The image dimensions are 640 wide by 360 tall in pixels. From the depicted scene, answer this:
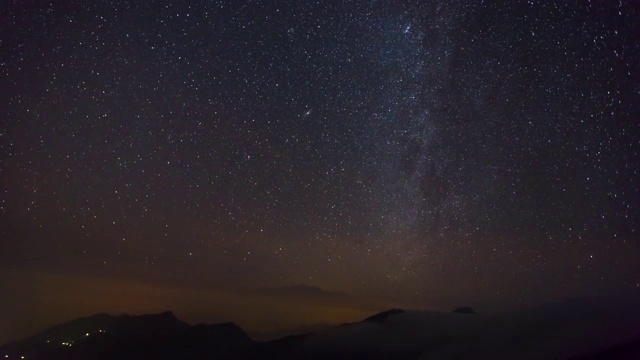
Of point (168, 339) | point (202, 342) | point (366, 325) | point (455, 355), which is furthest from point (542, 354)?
point (202, 342)

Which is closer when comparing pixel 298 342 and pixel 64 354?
pixel 64 354

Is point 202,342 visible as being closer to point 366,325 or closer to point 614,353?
point 366,325

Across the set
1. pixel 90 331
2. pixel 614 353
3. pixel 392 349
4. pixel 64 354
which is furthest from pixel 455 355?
pixel 90 331

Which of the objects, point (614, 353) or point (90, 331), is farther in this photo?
point (90, 331)

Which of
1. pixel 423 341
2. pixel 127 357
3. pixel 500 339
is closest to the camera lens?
pixel 500 339

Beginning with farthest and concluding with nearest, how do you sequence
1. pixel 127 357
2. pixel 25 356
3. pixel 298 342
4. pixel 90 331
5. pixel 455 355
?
pixel 298 342, pixel 90 331, pixel 127 357, pixel 25 356, pixel 455 355

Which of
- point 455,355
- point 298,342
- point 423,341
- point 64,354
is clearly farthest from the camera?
point 298,342

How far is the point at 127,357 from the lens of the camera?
1800 inches

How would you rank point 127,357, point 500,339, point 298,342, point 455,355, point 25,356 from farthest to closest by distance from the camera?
point 298,342, point 127,357, point 25,356, point 455,355, point 500,339

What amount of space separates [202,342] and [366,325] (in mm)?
18882

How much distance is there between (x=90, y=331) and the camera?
5484cm

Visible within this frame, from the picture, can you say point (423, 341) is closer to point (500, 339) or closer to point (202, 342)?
point (500, 339)

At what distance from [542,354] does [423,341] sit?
660cm

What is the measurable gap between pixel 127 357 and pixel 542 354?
37131 mm
